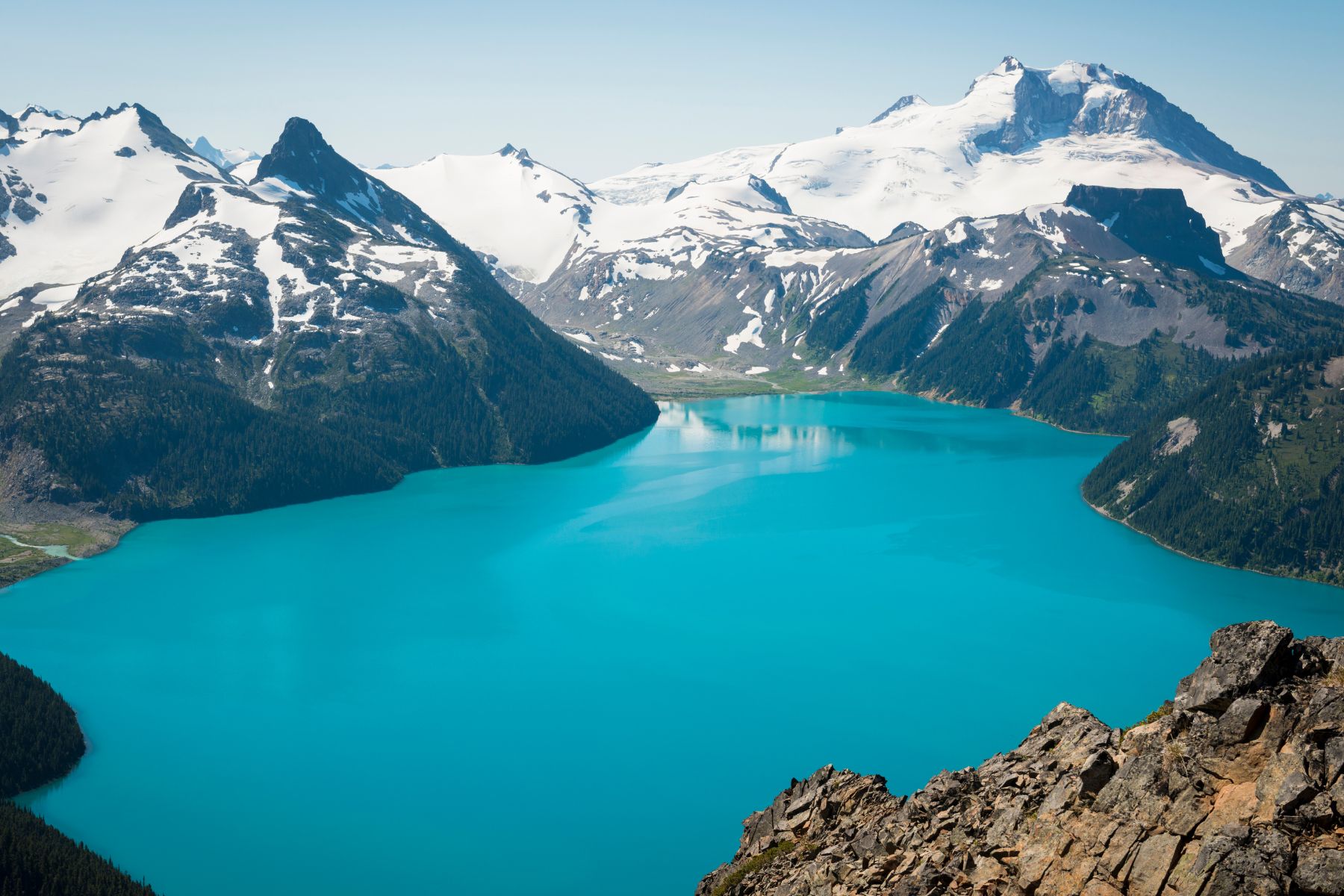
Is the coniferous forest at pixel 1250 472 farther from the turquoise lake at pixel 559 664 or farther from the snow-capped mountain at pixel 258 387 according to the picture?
the snow-capped mountain at pixel 258 387

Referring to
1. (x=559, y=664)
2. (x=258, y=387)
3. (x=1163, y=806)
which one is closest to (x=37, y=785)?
(x=559, y=664)

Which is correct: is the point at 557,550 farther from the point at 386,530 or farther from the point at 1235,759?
the point at 1235,759

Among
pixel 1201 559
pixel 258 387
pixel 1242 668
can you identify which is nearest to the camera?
pixel 1242 668

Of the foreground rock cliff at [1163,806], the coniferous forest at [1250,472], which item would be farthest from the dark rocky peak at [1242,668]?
the coniferous forest at [1250,472]

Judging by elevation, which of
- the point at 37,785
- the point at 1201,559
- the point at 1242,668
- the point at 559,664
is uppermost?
the point at 1242,668

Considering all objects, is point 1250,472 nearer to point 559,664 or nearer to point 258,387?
point 559,664

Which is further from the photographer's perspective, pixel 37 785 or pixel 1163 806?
pixel 37 785
